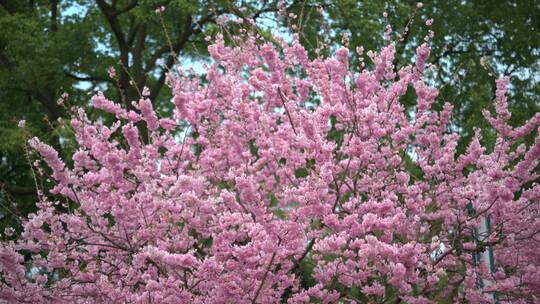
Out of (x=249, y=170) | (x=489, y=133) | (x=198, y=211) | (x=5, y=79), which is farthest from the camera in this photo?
(x=5, y=79)

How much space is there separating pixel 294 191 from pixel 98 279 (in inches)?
88.4

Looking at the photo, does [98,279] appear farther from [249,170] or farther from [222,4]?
[222,4]

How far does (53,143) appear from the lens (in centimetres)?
1350

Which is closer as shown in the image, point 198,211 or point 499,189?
point 499,189

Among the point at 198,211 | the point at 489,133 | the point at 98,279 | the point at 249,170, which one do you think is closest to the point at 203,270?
the point at 198,211

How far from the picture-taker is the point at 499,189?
5.86 m

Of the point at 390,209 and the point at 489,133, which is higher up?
the point at 489,133

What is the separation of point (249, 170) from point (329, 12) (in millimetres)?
6721

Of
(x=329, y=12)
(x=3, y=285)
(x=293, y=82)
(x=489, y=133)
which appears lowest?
(x=3, y=285)

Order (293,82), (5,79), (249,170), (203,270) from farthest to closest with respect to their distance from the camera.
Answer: (5,79), (293,82), (249,170), (203,270)

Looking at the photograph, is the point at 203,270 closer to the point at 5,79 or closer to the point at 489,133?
the point at 489,133

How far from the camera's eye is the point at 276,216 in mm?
7078

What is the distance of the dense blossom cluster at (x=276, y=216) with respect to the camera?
19.3 feet

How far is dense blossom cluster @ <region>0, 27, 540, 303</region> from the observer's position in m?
5.88
